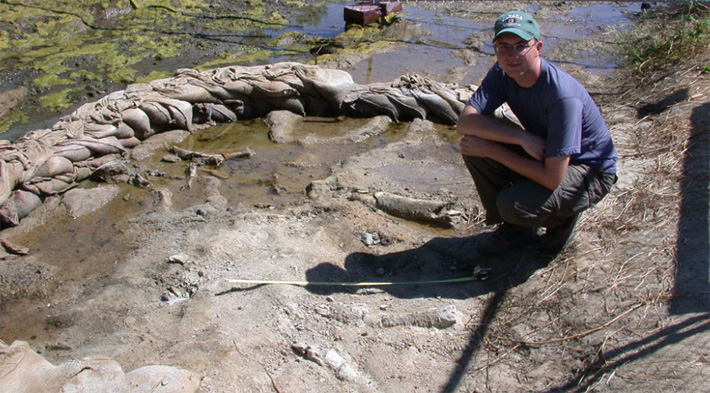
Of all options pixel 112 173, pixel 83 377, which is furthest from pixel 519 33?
pixel 112 173

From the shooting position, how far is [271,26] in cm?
980

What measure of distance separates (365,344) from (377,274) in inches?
28.8

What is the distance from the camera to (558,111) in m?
2.80

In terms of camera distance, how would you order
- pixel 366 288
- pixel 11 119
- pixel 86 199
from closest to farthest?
pixel 366 288 < pixel 86 199 < pixel 11 119

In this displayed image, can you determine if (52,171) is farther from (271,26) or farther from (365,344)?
(271,26)

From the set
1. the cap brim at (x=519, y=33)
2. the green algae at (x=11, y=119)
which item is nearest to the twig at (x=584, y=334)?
the cap brim at (x=519, y=33)

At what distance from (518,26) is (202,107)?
407 centimetres

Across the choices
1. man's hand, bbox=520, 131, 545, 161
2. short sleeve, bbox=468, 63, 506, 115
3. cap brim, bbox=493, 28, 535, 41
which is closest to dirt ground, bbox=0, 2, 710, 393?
man's hand, bbox=520, 131, 545, 161

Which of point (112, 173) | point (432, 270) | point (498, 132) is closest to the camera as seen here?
point (498, 132)

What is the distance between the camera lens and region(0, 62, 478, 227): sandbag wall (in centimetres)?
493

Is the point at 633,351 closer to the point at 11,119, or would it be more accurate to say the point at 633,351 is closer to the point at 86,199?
the point at 86,199

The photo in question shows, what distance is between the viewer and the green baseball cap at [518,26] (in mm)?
2740

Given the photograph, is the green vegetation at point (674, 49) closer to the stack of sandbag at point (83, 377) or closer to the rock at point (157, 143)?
the rock at point (157, 143)

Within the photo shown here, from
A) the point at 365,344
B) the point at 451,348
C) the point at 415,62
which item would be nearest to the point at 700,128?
the point at 451,348
